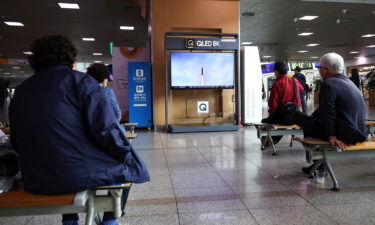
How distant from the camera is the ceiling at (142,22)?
412 inches

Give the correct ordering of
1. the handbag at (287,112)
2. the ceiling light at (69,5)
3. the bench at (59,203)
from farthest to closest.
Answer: the ceiling light at (69,5)
the handbag at (287,112)
the bench at (59,203)

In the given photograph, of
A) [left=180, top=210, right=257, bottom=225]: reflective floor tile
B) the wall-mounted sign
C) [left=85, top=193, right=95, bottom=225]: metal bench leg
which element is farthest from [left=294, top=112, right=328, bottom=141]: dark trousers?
the wall-mounted sign

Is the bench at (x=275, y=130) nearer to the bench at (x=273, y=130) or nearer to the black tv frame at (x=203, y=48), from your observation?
the bench at (x=273, y=130)

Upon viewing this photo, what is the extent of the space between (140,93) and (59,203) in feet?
22.9

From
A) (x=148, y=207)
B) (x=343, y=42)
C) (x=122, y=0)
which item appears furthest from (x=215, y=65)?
(x=343, y=42)

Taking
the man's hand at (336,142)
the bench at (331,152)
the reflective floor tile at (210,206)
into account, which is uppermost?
the man's hand at (336,142)

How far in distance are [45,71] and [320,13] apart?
12257 millimetres

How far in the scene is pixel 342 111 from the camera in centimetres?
326

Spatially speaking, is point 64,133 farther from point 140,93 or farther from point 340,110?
point 140,93

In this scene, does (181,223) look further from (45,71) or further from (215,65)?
(215,65)

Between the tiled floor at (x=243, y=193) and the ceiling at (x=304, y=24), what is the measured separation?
652 centimetres

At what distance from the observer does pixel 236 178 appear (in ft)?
12.4

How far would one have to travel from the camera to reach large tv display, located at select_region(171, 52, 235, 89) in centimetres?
810

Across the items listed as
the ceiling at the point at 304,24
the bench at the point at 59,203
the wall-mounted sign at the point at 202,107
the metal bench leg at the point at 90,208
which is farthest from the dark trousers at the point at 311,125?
the ceiling at the point at 304,24
